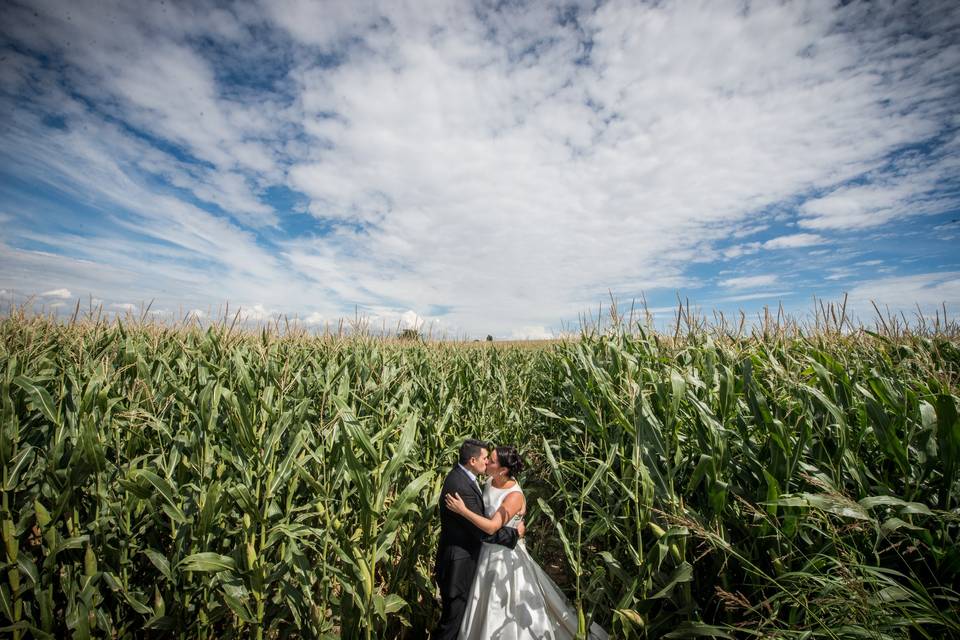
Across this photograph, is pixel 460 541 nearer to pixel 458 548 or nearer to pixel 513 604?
pixel 458 548

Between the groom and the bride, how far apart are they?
0.08 m

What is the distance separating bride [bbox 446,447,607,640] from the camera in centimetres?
283

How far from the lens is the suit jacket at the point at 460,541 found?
301cm

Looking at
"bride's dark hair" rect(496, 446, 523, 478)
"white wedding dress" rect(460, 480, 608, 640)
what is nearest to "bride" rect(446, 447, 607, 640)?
"white wedding dress" rect(460, 480, 608, 640)

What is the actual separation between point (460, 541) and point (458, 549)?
6cm

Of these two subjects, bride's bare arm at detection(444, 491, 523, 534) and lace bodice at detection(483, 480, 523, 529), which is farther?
lace bodice at detection(483, 480, 523, 529)

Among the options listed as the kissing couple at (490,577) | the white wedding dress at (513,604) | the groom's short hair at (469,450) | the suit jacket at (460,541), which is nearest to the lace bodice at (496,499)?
the kissing couple at (490,577)

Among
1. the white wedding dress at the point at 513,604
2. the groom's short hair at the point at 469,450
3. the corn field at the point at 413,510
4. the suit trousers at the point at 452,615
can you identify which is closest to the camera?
the corn field at the point at 413,510

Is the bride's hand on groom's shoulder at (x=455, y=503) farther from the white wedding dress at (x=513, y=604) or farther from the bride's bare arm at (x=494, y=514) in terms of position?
the white wedding dress at (x=513, y=604)

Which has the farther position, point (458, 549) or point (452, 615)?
point (458, 549)

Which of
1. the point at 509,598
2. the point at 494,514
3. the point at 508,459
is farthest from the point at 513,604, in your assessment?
the point at 508,459

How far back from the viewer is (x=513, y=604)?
2.88 meters

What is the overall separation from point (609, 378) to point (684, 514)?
1.52 meters

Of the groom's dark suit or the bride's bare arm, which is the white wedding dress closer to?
the groom's dark suit
